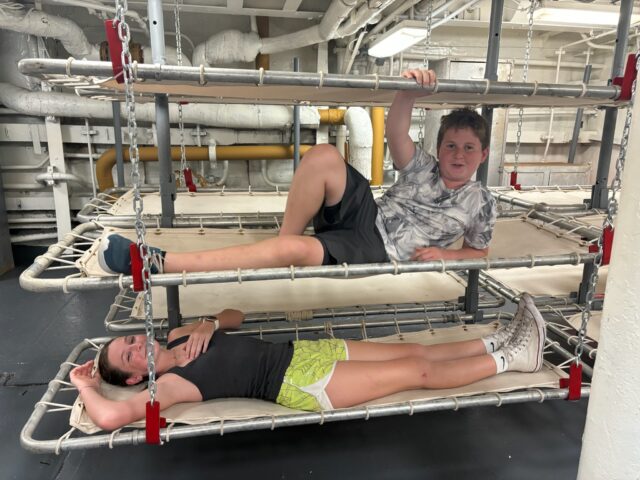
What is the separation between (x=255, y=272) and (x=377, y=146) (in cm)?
322

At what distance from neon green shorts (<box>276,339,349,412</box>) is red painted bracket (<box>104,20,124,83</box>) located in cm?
90

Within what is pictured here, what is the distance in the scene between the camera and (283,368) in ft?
4.40

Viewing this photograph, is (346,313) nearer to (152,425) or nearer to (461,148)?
(461,148)

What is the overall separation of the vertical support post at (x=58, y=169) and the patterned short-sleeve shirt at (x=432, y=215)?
10.3 ft

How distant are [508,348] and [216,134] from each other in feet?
10.3

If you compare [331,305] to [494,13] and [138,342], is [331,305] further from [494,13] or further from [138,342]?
[494,13]

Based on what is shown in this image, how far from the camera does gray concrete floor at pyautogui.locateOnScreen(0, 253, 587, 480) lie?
1.45 m

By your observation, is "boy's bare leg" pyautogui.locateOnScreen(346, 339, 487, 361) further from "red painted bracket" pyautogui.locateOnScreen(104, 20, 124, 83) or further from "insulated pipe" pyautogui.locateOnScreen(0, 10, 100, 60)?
"insulated pipe" pyautogui.locateOnScreen(0, 10, 100, 60)

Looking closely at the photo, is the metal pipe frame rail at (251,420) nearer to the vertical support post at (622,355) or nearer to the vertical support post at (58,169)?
the vertical support post at (622,355)

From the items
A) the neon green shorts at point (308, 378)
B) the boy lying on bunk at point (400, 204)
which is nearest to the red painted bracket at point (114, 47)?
the boy lying on bunk at point (400, 204)

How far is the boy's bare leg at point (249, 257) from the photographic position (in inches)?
45.4

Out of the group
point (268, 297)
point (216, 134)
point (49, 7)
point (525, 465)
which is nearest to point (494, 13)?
point (268, 297)

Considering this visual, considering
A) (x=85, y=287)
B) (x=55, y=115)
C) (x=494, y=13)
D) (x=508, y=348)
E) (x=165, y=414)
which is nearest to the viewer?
Answer: (x=85, y=287)

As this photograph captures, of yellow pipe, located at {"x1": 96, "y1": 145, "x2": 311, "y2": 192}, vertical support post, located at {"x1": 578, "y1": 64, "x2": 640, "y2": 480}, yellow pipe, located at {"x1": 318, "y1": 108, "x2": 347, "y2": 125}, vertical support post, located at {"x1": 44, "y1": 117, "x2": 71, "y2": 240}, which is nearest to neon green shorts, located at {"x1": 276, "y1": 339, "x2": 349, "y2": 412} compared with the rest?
vertical support post, located at {"x1": 578, "y1": 64, "x2": 640, "y2": 480}
